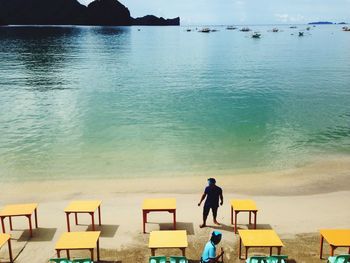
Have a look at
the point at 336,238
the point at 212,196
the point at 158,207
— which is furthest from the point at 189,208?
the point at 336,238

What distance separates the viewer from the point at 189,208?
14266mm

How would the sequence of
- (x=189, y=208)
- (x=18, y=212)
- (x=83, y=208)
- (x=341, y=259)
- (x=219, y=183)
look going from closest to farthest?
1. (x=341, y=259)
2. (x=18, y=212)
3. (x=83, y=208)
4. (x=189, y=208)
5. (x=219, y=183)

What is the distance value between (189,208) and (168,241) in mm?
4606

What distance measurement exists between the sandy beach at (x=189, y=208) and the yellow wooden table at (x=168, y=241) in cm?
83

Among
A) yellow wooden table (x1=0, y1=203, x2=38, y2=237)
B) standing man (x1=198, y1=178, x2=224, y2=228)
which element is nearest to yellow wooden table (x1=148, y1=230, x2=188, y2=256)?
standing man (x1=198, y1=178, x2=224, y2=228)

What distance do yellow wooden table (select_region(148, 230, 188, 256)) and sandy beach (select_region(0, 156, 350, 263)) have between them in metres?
0.83

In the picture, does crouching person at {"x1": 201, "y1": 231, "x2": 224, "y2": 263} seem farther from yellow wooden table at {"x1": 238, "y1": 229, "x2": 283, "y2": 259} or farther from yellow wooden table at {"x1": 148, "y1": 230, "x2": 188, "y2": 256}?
yellow wooden table at {"x1": 238, "y1": 229, "x2": 283, "y2": 259}

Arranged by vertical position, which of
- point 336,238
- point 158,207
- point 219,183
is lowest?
point 219,183

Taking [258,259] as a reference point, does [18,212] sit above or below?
above

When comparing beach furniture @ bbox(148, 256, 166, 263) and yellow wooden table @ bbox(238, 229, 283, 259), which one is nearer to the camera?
beach furniture @ bbox(148, 256, 166, 263)

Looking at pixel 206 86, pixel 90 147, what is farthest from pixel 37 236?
pixel 206 86

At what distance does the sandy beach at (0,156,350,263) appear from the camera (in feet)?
36.0

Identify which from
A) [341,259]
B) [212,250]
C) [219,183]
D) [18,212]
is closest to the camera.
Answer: [212,250]

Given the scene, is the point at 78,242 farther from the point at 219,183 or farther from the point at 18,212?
the point at 219,183
